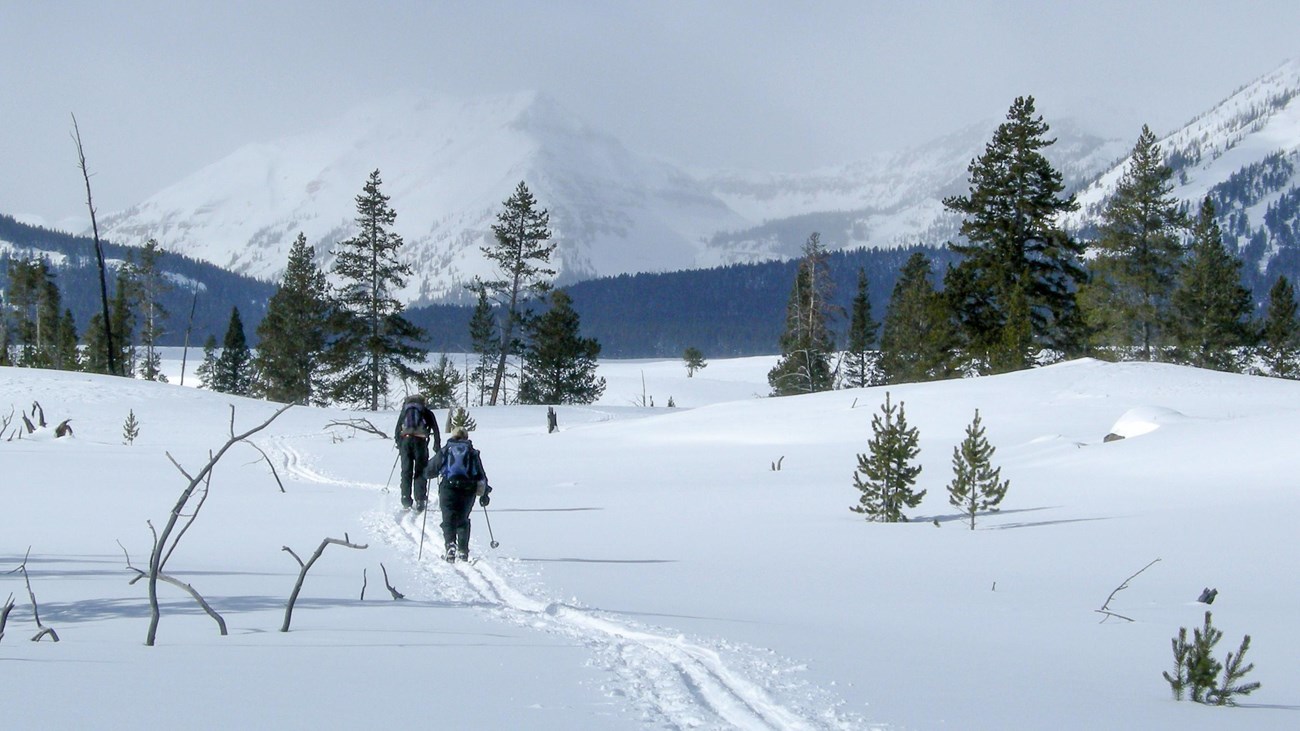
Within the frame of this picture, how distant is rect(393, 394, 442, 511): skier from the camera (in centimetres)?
1415

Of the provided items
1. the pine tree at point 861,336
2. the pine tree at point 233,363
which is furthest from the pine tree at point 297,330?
the pine tree at point 861,336

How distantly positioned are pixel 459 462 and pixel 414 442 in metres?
4.13

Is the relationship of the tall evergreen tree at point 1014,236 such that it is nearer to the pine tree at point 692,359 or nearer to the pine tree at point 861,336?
the pine tree at point 861,336

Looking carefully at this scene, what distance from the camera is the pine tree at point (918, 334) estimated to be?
42531 mm

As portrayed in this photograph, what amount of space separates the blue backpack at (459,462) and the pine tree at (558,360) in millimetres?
47318

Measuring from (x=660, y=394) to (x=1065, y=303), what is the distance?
51136 millimetres

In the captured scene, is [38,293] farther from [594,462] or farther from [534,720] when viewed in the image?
[534,720]

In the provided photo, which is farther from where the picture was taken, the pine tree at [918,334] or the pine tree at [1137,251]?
the pine tree at [918,334]

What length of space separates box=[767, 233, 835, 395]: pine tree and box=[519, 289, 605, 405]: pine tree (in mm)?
11278

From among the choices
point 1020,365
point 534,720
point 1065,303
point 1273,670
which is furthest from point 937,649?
point 1065,303

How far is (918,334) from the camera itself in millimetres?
54594

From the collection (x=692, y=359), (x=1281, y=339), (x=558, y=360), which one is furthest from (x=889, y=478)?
(x=692, y=359)

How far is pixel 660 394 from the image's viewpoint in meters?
89.3

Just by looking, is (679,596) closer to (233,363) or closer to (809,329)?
(809,329)
